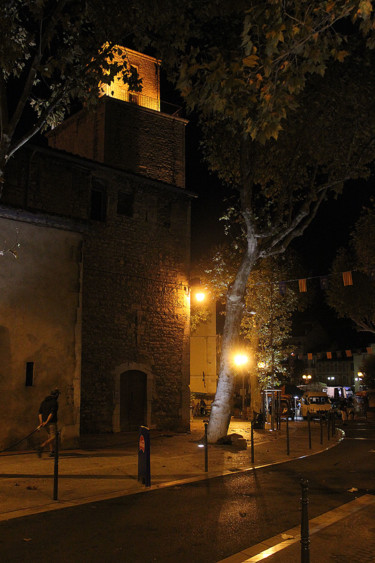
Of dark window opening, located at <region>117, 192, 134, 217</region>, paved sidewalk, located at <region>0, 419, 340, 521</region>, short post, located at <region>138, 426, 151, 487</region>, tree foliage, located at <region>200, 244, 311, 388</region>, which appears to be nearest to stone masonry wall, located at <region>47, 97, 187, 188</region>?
dark window opening, located at <region>117, 192, 134, 217</region>

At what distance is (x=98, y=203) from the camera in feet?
61.4

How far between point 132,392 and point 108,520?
1148cm

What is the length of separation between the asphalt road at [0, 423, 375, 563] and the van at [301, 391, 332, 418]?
22.4m

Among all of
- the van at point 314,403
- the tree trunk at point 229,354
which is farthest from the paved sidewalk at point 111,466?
the van at point 314,403

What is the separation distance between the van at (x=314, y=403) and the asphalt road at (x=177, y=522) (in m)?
22.4

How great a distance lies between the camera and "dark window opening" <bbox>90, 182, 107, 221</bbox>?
1850 cm

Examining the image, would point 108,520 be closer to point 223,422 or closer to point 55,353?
point 55,353

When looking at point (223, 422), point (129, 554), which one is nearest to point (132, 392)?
point (223, 422)

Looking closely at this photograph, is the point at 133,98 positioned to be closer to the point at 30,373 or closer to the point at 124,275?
the point at 124,275

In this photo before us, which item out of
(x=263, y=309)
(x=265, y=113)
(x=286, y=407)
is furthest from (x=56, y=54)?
(x=286, y=407)

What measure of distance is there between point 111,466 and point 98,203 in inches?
402

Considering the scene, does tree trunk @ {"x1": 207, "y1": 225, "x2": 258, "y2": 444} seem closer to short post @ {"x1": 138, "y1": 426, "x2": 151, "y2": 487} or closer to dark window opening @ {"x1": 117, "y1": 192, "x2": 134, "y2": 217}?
dark window opening @ {"x1": 117, "y1": 192, "x2": 134, "y2": 217}

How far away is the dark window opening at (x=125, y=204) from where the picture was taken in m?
19.3

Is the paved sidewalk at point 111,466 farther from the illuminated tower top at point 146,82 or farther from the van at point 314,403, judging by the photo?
the illuminated tower top at point 146,82
